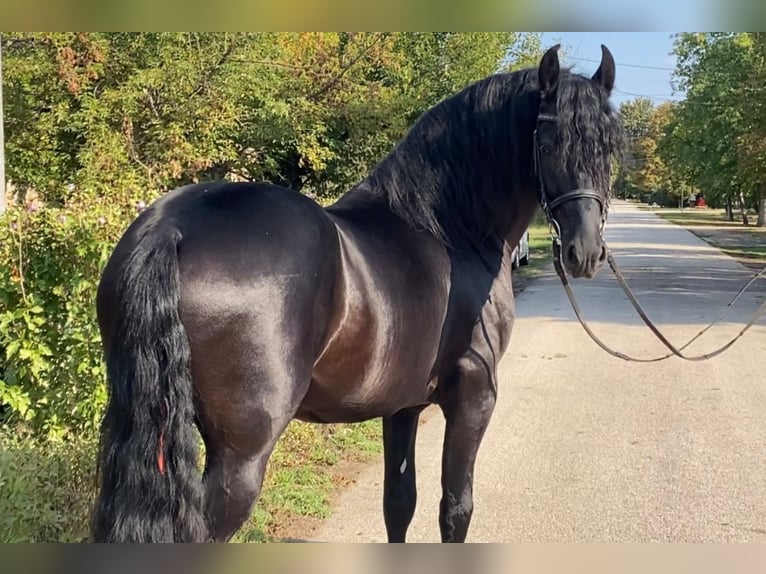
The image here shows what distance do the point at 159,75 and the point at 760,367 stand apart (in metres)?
7.28

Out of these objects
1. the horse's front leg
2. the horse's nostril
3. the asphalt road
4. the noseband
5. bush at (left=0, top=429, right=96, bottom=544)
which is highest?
the noseband

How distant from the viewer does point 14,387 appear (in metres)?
3.98

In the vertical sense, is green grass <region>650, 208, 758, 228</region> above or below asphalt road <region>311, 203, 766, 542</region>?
below

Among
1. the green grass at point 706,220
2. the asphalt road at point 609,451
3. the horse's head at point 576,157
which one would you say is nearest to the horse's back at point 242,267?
the horse's head at point 576,157

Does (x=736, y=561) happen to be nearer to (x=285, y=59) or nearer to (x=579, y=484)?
(x=579, y=484)

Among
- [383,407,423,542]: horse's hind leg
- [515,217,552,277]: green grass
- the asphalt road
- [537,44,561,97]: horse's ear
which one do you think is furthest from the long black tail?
[515,217,552,277]: green grass

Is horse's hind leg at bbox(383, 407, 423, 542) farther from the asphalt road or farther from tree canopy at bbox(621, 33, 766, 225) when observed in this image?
tree canopy at bbox(621, 33, 766, 225)

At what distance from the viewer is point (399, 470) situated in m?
3.49

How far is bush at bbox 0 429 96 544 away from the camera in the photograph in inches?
138

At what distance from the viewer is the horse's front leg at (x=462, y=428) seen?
3.01 metres

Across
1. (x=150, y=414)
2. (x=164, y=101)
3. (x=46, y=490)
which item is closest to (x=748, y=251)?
(x=164, y=101)

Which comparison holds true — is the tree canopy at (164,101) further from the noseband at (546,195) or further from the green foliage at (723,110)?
the green foliage at (723,110)

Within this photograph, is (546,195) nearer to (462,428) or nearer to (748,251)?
(462,428)

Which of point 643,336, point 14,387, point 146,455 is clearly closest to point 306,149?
point 643,336
